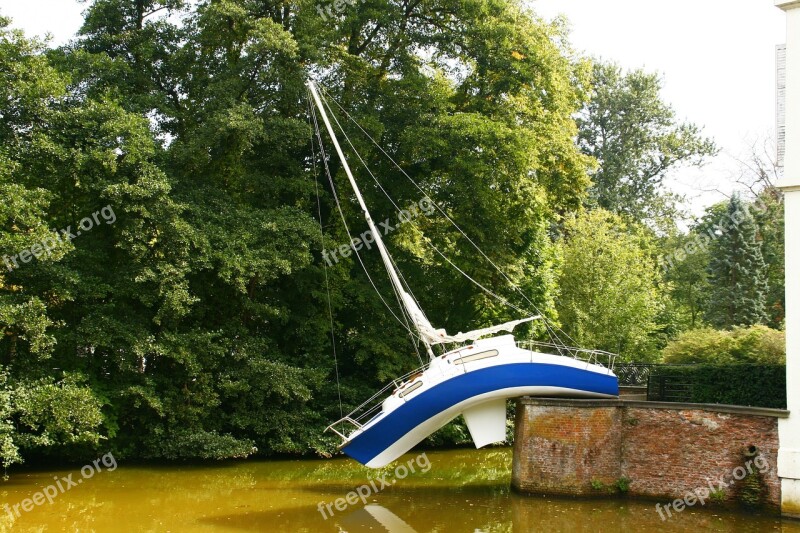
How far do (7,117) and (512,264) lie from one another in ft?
46.4

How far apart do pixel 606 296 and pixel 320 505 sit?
20137 mm

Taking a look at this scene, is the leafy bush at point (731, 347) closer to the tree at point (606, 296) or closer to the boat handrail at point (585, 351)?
the boat handrail at point (585, 351)

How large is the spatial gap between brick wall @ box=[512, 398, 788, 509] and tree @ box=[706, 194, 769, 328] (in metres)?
20.6

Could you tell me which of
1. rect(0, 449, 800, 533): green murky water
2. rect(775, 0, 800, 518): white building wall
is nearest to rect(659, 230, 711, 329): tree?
rect(0, 449, 800, 533): green murky water

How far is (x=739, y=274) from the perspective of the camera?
36.1m

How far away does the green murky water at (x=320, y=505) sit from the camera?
15.1 meters

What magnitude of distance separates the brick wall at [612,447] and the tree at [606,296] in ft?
53.3

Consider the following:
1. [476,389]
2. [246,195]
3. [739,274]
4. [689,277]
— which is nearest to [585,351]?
[476,389]

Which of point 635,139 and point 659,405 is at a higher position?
point 635,139

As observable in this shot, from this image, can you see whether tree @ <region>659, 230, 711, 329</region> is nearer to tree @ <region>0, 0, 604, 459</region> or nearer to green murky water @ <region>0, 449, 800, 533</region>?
tree @ <region>0, 0, 604, 459</region>

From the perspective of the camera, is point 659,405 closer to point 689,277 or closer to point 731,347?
point 731,347

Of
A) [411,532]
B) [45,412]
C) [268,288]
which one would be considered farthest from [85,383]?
[411,532]

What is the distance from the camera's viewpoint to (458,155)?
23.5m

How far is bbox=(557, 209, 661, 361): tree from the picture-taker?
111 ft
